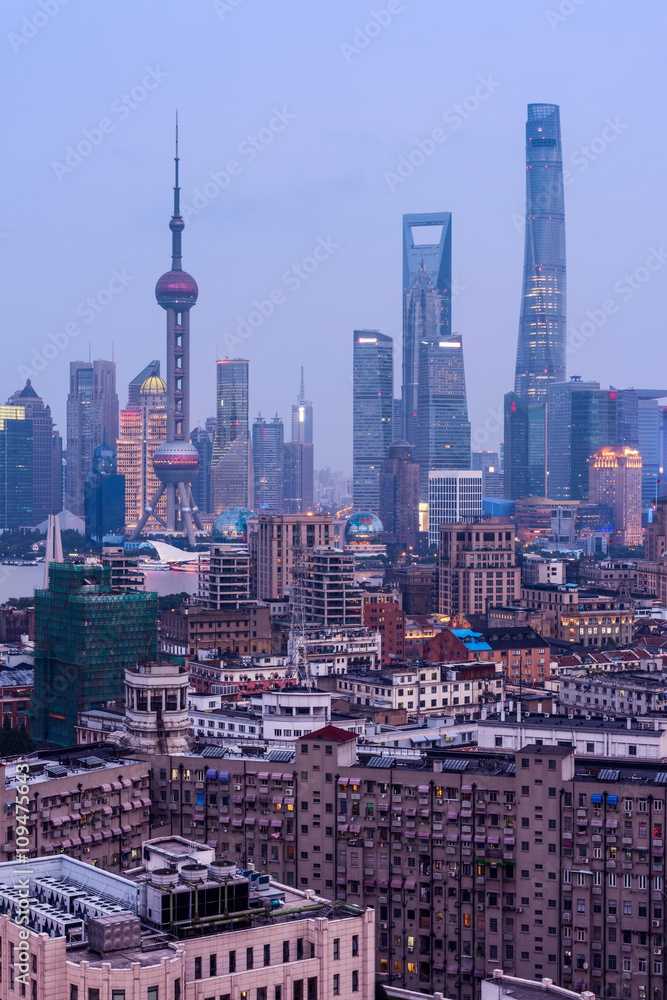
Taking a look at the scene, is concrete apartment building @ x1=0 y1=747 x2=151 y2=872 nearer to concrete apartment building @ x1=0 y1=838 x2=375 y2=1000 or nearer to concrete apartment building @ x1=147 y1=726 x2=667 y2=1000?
concrete apartment building @ x1=147 y1=726 x2=667 y2=1000

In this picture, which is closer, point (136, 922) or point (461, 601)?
point (136, 922)

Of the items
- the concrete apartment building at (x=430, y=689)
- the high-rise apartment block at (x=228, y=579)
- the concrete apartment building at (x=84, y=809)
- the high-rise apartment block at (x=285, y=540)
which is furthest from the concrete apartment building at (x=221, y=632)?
the concrete apartment building at (x=84, y=809)

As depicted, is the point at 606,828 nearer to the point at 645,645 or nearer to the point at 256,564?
the point at 645,645

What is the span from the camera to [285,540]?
131875 millimetres

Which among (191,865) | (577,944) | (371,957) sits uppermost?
(191,865)

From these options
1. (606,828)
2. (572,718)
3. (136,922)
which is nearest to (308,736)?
(606,828)

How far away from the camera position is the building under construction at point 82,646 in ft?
267

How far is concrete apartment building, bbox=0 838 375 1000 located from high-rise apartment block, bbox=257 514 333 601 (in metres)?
95.2

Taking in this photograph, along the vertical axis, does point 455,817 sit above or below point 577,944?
above

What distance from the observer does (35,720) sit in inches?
3278

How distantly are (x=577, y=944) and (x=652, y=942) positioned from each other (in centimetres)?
212

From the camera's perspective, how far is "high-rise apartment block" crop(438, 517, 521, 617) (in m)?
132

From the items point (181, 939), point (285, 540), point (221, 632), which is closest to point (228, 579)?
point (285, 540)

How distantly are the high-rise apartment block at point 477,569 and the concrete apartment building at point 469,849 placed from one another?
266ft
